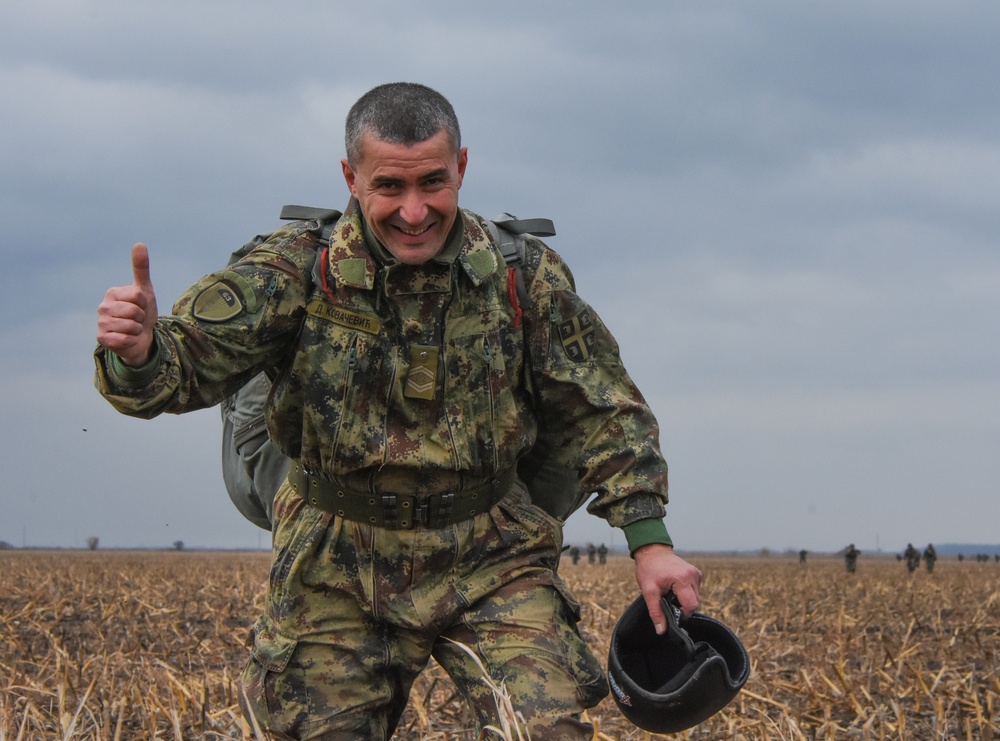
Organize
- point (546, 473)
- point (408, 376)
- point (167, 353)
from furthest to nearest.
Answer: point (546, 473) < point (408, 376) < point (167, 353)

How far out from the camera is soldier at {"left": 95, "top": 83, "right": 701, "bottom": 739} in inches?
148

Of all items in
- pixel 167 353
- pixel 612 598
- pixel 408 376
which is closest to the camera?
pixel 167 353

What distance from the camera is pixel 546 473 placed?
4297 millimetres

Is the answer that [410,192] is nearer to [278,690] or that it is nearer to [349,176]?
[349,176]

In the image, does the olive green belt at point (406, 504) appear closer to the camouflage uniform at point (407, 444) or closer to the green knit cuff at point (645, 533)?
the camouflage uniform at point (407, 444)

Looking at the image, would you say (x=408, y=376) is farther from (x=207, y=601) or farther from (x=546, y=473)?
(x=207, y=601)

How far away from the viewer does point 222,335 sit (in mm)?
3734

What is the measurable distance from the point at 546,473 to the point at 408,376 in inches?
28.8

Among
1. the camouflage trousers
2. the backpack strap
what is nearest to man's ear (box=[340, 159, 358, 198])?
the backpack strap

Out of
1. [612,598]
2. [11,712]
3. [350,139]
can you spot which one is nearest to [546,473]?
[350,139]

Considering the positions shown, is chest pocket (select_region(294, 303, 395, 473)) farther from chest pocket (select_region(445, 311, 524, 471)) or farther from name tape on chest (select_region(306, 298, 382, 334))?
chest pocket (select_region(445, 311, 524, 471))

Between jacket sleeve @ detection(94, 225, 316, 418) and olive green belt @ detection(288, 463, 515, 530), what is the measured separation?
0.47 m

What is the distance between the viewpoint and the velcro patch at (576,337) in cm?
402

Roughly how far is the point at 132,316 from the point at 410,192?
0.91m
